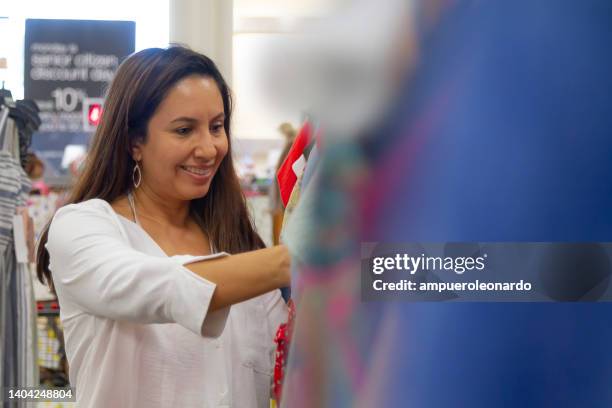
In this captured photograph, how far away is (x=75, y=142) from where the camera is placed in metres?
3.33

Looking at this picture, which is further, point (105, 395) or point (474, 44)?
point (105, 395)

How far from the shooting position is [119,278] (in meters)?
1.24

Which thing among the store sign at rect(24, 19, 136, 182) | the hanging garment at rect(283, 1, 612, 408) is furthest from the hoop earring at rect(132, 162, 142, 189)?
the store sign at rect(24, 19, 136, 182)

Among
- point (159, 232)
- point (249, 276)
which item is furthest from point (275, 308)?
point (249, 276)

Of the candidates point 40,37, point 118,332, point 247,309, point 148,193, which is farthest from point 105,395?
point 40,37

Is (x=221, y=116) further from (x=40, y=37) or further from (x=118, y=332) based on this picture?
(x=40, y=37)

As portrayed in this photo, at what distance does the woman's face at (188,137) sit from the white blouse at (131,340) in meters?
0.13

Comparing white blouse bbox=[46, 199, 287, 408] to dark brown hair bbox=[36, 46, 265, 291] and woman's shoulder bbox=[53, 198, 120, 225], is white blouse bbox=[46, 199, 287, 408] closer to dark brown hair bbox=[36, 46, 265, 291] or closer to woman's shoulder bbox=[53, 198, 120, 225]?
woman's shoulder bbox=[53, 198, 120, 225]

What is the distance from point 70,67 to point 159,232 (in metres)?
1.59

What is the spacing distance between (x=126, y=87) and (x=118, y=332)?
1.66 ft

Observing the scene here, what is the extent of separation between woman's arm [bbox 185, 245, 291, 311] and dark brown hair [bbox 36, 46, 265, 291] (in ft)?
2.12

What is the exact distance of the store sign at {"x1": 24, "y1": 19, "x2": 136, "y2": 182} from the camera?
10.2ft

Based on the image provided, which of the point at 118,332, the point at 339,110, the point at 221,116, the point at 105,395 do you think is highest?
the point at 221,116

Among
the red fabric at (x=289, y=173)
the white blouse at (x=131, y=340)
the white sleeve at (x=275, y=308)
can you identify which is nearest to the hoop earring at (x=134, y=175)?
the white blouse at (x=131, y=340)
